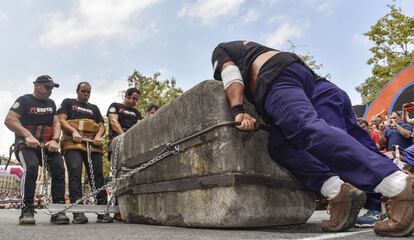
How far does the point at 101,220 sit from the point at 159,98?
2317cm

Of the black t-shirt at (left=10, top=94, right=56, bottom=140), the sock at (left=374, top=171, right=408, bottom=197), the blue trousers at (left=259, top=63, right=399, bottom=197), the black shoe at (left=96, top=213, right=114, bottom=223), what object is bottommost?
the sock at (left=374, top=171, right=408, bottom=197)

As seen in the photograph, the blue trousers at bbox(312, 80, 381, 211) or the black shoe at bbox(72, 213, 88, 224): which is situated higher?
the blue trousers at bbox(312, 80, 381, 211)

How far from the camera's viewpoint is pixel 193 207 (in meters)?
3.58

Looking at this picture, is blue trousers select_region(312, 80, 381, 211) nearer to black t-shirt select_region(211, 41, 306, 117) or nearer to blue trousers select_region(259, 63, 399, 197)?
blue trousers select_region(259, 63, 399, 197)

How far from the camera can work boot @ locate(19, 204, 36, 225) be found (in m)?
4.42

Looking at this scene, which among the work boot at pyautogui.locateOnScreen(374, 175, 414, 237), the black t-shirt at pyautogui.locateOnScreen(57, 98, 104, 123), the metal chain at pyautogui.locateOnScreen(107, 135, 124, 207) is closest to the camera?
the work boot at pyautogui.locateOnScreen(374, 175, 414, 237)

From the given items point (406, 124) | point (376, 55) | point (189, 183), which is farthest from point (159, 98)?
point (189, 183)

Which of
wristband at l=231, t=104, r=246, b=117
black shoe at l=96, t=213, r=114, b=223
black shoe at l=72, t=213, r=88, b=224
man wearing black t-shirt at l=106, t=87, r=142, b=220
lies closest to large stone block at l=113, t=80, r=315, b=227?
wristband at l=231, t=104, r=246, b=117

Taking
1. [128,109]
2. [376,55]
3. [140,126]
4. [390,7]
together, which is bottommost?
[140,126]

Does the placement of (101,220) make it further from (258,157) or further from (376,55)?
(376,55)

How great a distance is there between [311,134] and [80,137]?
11.3ft

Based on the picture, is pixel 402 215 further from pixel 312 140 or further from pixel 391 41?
pixel 391 41

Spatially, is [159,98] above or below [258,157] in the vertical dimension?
above

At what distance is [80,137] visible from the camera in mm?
5316
